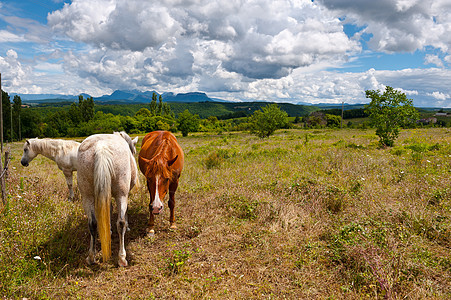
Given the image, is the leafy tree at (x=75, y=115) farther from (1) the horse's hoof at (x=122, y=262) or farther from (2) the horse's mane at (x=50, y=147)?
(1) the horse's hoof at (x=122, y=262)

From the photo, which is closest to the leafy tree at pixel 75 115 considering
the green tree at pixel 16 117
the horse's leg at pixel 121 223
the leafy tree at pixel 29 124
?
the leafy tree at pixel 29 124

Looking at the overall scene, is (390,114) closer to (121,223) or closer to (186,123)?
(121,223)

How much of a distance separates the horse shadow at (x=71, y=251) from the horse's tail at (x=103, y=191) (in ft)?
1.71

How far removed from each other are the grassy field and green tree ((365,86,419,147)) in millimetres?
10479

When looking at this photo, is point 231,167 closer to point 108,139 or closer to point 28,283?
point 108,139

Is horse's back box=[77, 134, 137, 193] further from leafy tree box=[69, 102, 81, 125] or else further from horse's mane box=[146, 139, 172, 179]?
leafy tree box=[69, 102, 81, 125]

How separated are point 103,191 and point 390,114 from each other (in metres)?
18.9

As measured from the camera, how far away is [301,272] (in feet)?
12.9

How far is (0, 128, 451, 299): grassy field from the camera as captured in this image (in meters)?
3.58

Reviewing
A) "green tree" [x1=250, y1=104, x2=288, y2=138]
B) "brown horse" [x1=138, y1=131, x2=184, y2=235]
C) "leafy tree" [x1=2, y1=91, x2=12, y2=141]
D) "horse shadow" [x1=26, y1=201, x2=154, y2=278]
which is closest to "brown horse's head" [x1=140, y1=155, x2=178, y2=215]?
"brown horse" [x1=138, y1=131, x2=184, y2=235]

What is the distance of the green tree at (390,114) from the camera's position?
15906mm

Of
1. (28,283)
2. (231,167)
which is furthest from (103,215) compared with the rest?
(231,167)

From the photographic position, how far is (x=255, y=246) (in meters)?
4.71

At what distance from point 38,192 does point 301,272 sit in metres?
7.15
